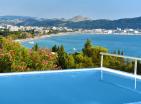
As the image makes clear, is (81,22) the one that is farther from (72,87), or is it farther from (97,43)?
(72,87)

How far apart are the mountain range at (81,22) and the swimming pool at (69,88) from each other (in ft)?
254

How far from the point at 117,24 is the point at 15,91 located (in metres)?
90.7

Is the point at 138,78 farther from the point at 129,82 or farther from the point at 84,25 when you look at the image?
the point at 84,25

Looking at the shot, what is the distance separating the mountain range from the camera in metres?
89.3

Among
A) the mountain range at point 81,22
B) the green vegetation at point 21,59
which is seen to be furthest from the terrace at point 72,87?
the mountain range at point 81,22

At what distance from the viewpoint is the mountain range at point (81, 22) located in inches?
3515

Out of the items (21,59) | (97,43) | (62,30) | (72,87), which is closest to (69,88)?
(72,87)

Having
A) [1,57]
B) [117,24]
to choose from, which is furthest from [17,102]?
[117,24]

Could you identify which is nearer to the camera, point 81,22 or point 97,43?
point 97,43

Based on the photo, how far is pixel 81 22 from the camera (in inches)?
4336

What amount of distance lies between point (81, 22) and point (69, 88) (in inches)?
4151

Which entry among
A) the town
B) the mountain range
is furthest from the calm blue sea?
the mountain range

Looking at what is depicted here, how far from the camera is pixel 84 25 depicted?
10594 centimetres

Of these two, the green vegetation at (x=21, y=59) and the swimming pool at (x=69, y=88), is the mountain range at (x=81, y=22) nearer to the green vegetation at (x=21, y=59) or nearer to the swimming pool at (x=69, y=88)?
the green vegetation at (x=21, y=59)
